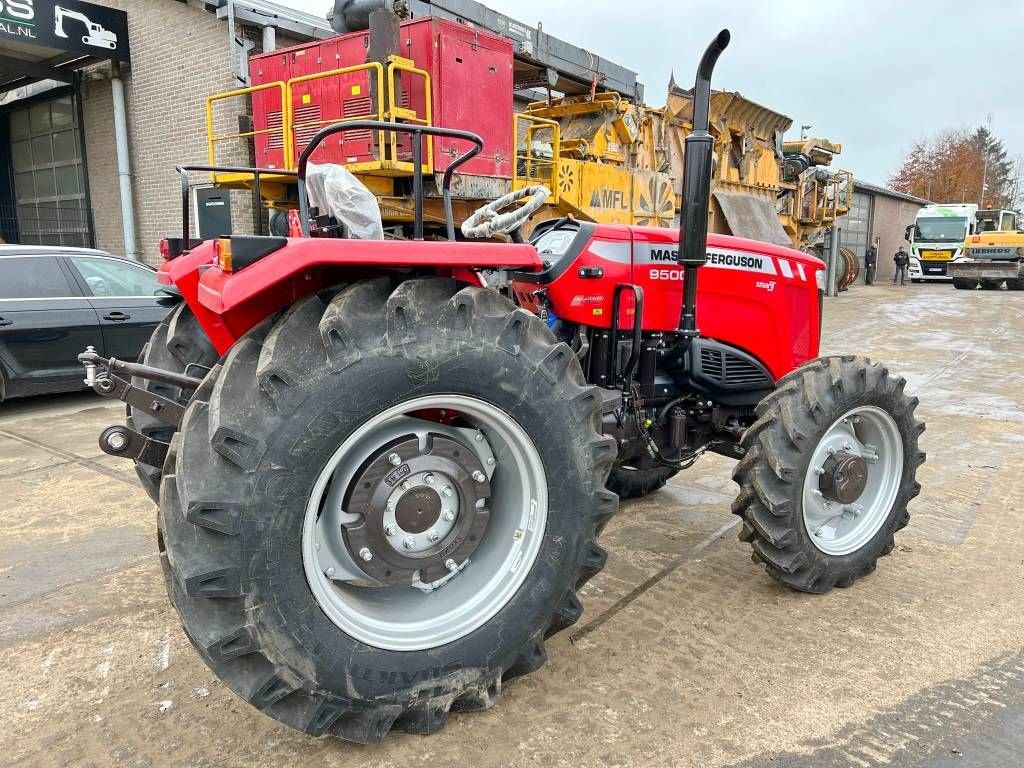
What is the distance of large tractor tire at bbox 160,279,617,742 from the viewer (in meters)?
1.85

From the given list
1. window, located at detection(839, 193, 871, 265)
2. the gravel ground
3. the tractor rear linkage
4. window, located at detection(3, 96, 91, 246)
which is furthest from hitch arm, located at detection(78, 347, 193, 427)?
window, located at detection(839, 193, 871, 265)

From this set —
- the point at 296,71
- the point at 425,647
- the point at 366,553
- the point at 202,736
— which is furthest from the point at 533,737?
the point at 296,71

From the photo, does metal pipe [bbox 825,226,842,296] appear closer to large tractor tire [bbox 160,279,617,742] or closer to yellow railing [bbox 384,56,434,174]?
yellow railing [bbox 384,56,434,174]

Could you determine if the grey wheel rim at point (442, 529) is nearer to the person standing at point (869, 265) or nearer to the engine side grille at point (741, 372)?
the engine side grille at point (741, 372)

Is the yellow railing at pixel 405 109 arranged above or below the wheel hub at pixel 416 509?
above

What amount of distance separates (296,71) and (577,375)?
329 inches

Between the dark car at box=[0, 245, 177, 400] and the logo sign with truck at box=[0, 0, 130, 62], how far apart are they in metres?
6.44

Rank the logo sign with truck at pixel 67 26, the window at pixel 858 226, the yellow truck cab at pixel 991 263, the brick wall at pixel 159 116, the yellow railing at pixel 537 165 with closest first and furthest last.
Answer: the yellow railing at pixel 537 165
the logo sign with truck at pixel 67 26
the brick wall at pixel 159 116
the yellow truck cab at pixel 991 263
the window at pixel 858 226

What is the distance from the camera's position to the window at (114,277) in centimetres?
714

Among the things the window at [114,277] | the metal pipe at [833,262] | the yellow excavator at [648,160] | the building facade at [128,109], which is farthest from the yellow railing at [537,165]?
the metal pipe at [833,262]

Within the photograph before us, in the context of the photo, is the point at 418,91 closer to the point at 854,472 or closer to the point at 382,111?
the point at 382,111

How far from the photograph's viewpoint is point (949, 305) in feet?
61.9

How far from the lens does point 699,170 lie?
9.13 feet

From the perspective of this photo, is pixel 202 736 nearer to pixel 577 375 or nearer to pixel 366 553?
pixel 366 553
